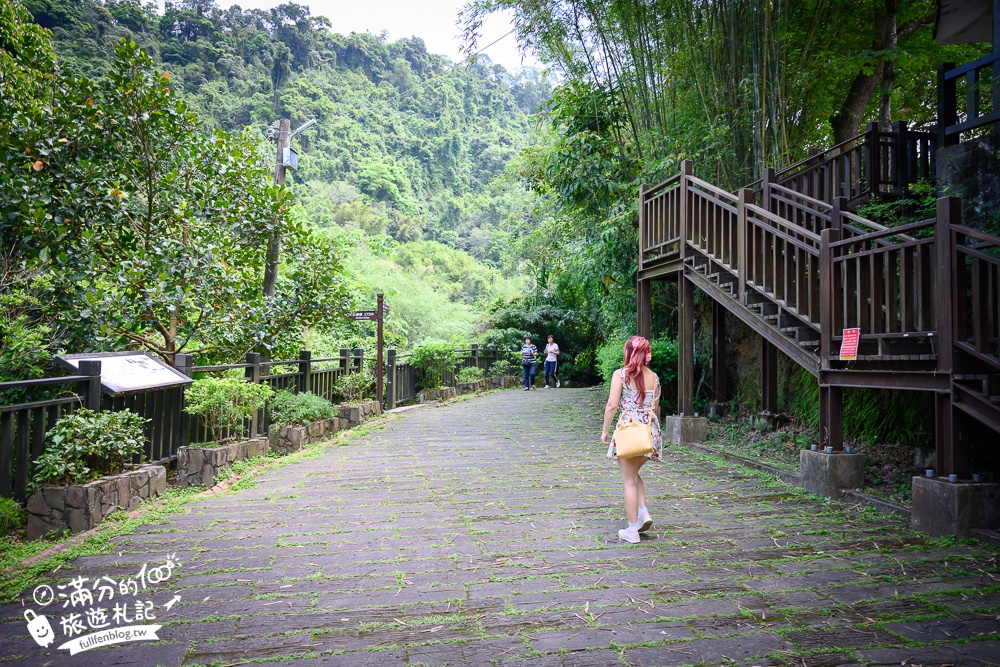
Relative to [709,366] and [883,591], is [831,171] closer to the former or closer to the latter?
[709,366]

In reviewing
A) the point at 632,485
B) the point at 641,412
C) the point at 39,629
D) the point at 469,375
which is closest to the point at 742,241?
the point at 641,412

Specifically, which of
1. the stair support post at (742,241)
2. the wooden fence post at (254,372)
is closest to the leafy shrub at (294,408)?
the wooden fence post at (254,372)

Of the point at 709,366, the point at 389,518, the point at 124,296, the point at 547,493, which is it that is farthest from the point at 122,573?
the point at 709,366

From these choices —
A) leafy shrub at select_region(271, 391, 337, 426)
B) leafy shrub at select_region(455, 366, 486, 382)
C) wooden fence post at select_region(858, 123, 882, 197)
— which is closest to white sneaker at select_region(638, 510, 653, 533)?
leafy shrub at select_region(271, 391, 337, 426)

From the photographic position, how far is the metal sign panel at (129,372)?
573 centimetres

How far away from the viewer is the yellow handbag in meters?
4.81

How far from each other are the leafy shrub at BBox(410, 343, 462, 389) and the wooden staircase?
737 centimetres

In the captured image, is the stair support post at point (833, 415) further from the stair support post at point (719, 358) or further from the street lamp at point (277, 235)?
the street lamp at point (277, 235)

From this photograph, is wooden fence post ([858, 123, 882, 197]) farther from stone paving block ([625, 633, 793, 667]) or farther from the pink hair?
stone paving block ([625, 633, 793, 667])

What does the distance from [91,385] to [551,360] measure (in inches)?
643

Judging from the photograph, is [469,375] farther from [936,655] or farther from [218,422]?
[936,655]

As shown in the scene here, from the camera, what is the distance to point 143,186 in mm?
8945

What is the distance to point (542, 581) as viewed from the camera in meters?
3.99

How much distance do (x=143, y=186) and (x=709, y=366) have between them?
9.12 m
